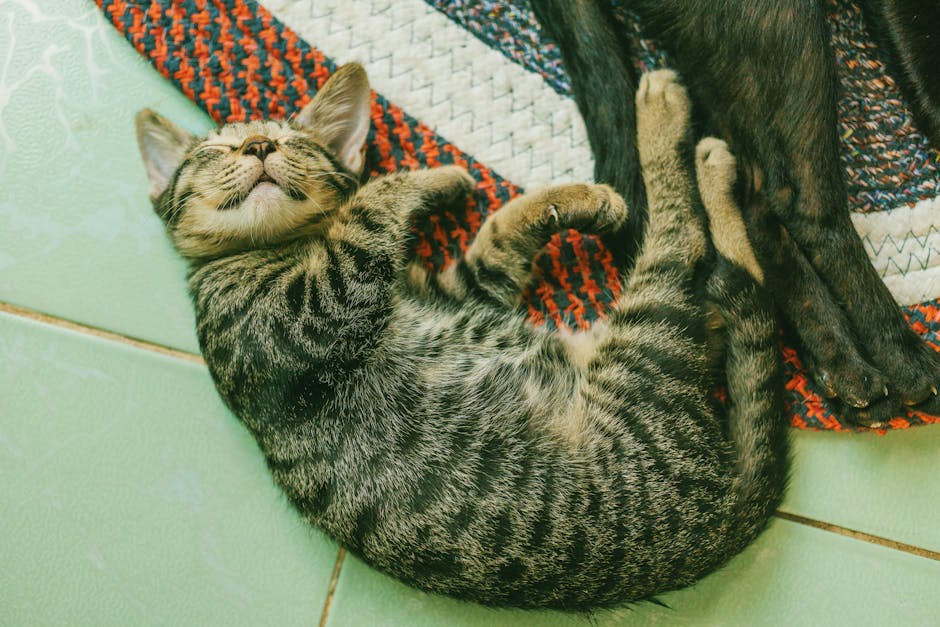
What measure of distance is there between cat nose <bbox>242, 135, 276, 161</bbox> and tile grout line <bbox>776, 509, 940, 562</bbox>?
122cm

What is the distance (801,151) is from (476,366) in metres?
0.68

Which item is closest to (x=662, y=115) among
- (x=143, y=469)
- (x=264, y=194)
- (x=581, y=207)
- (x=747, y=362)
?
(x=581, y=207)

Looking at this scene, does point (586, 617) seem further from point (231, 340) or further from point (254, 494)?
point (231, 340)

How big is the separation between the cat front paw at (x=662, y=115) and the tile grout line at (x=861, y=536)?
2.52 feet

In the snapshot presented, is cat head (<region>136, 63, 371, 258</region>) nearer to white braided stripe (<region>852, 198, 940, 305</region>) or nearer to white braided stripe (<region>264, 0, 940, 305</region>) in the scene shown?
white braided stripe (<region>264, 0, 940, 305</region>)

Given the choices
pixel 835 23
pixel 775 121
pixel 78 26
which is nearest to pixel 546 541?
pixel 775 121

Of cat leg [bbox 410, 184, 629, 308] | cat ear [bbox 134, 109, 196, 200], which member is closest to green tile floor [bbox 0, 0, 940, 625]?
cat ear [bbox 134, 109, 196, 200]

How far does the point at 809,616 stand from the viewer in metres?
1.24

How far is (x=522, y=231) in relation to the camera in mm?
1226

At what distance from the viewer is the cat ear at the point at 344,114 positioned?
1244mm

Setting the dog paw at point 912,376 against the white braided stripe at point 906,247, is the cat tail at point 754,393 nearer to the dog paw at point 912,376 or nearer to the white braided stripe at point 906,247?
the dog paw at point 912,376

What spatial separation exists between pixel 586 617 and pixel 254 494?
0.71 meters

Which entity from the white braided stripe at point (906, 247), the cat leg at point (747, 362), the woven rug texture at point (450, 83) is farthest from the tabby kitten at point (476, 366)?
the white braided stripe at point (906, 247)

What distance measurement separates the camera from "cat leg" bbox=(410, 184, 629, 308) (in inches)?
47.7
